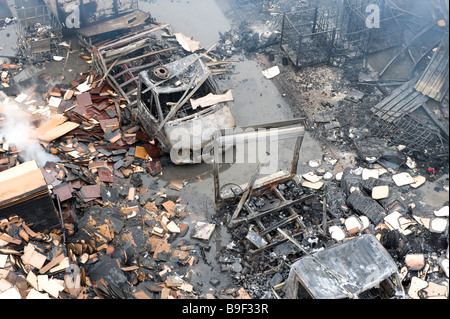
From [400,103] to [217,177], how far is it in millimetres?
5248

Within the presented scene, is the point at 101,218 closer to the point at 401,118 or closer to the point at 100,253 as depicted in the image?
the point at 100,253

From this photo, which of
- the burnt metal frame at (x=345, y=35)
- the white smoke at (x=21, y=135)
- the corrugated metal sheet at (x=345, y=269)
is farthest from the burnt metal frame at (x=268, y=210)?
the burnt metal frame at (x=345, y=35)

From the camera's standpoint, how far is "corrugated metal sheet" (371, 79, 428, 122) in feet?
33.6

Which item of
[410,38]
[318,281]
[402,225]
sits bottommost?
[402,225]

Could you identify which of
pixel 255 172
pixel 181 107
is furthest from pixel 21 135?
pixel 255 172

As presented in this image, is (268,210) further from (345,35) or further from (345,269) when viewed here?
(345,35)

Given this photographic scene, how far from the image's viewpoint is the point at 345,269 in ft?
22.1

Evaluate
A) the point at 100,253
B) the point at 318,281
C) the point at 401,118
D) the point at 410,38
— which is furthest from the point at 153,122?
the point at 410,38

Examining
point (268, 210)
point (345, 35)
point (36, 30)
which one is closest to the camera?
point (268, 210)

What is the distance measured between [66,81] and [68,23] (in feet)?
6.36

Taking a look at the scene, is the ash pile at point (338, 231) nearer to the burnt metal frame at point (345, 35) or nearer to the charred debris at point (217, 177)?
the charred debris at point (217, 177)

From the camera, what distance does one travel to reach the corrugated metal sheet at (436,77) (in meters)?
9.60

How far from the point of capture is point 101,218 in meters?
8.53

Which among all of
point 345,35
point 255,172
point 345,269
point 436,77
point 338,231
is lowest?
point 338,231
